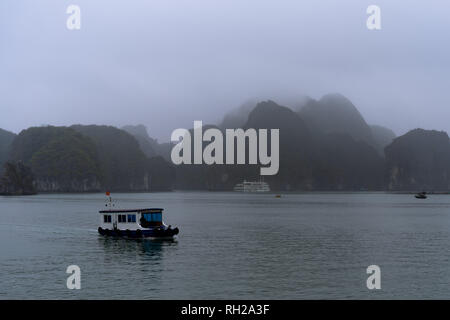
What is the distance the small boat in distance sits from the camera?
60.7m

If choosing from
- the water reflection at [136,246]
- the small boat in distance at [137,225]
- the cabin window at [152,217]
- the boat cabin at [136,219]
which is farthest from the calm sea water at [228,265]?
the cabin window at [152,217]

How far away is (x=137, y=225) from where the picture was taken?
6244 cm

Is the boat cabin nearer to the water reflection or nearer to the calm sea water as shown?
the water reflection

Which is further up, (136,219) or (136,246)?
(136,219)

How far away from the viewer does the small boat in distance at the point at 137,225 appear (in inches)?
2389

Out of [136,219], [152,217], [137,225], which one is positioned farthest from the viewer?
[152,217]

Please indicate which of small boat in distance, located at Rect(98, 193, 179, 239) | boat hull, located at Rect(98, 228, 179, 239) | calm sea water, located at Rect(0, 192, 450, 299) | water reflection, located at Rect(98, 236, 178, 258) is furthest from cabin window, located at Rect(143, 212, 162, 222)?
calm sea water, located at Rect(0, 192, 450, 299)

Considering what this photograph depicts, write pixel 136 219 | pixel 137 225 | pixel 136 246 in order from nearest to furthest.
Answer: pixel 136 246, pixel 137 225, pixel 136 219

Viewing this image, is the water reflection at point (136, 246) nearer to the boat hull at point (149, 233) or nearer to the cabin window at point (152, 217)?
the boat hull at point (149, 233)

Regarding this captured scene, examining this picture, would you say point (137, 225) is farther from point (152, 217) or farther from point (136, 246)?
point (136, 246)

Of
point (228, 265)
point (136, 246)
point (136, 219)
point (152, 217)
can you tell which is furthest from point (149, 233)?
point (228, 265)
